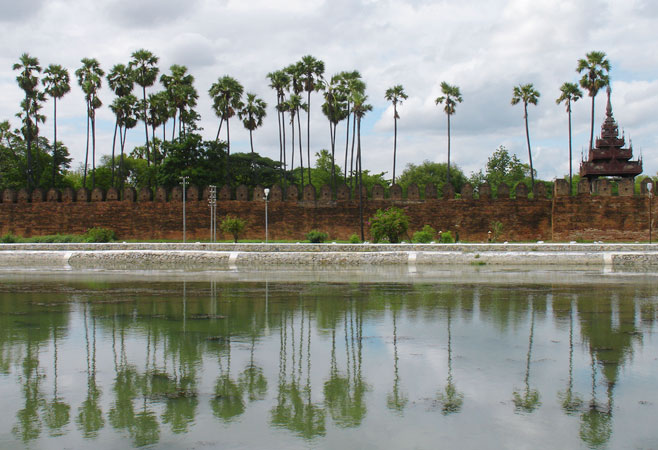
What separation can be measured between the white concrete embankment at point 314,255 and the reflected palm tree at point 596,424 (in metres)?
15.7

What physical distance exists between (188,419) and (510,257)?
17.2m

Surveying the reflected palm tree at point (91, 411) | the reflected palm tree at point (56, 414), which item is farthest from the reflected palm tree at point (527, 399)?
the reflected palm tree at point (56, 414)

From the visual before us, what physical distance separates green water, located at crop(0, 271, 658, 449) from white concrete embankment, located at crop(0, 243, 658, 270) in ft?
30.7

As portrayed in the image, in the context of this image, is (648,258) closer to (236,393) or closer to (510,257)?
(510,257)

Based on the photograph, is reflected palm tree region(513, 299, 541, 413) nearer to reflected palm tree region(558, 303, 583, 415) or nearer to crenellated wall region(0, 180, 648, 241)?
reflected palm tree region(558, 303, 583, 415)

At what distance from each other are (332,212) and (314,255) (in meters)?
10.4

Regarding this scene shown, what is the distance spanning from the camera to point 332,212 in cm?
3162

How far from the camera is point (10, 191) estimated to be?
35.2m

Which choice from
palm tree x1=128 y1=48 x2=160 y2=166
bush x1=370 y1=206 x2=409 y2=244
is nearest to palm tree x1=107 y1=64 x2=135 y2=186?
palm tree x1=128 y1=48 x2=160 y2=166

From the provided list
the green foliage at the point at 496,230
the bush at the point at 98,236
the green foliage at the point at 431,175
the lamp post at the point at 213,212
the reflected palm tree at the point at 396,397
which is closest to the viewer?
the reflected palm tree at the point at 396,397

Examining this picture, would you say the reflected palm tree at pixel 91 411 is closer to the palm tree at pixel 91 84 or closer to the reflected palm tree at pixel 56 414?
the reflected palm tree at pixel 56 414

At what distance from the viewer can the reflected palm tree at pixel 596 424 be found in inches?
158

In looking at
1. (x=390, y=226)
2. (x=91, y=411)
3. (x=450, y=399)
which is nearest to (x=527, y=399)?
(x=450, y=399)

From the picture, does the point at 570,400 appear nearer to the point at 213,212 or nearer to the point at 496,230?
the point at 496,230
